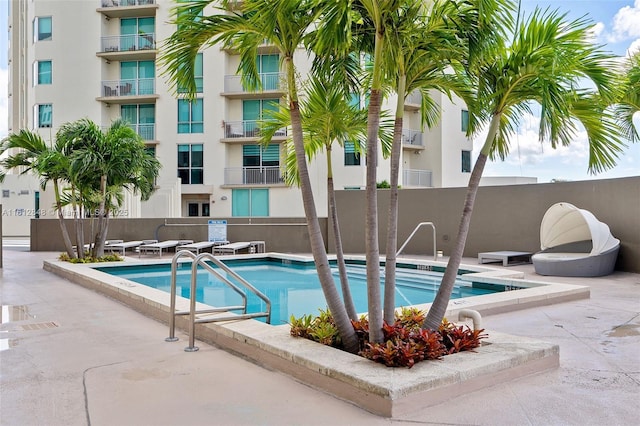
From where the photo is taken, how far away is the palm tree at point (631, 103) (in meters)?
10.6

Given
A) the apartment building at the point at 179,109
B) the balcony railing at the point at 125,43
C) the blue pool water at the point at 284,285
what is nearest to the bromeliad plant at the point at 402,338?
the blue pool water at the point at 284,285

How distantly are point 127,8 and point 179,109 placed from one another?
5870mm

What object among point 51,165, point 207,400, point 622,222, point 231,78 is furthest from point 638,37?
point 231,78

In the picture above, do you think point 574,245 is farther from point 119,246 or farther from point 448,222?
point 119,246

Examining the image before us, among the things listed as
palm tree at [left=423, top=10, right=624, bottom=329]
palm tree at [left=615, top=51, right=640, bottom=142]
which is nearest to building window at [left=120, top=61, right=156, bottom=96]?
palm tree at [left=615, top=51, right=640, bottom=142]

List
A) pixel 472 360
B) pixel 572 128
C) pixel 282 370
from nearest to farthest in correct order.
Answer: pixel 472 360
pixel 282 370
pixel 572 128

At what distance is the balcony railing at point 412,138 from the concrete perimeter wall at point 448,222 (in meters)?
12.9

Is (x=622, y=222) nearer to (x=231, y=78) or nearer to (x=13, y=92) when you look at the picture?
(x=231, y=78)

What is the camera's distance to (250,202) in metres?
27.6

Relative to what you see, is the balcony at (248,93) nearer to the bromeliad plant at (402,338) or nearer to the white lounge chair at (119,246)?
the white lounge chair at (119,246)

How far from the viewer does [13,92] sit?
39.1m

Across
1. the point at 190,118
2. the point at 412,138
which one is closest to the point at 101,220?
the point at 190,118

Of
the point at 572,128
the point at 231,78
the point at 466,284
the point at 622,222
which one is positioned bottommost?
the point at 466,284

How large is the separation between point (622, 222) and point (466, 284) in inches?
165
